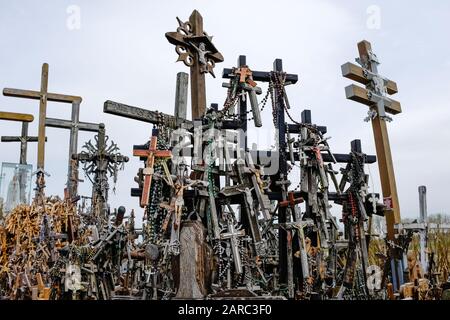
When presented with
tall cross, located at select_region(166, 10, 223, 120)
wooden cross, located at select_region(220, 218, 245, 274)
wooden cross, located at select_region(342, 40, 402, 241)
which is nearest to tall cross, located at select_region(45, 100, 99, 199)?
tall cross, located at select_region(166, 10, 223, 120)

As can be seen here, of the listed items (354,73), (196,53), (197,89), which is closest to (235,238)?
(197,89)

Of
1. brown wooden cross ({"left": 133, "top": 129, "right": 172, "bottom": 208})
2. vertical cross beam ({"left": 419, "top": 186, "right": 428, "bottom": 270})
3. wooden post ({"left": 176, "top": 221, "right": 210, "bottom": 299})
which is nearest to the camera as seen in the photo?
wooden post ({"left": 176, "top": 221, "right": 210, "bottom": 299})

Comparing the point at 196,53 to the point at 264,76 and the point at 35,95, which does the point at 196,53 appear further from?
the point at 35,95

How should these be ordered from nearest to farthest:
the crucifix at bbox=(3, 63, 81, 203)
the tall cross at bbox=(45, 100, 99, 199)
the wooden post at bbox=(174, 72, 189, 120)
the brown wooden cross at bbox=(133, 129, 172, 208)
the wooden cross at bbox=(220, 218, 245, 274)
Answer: the brown wooden cross at bbox=(133, 129, 172, 208) < the wooden cross at bbox=(220, 218, 245, 274) < the wooden post at bbox=(174, 72, 189, 120) < the crucifix at bbox=(3, 63, 81, 203) < the tall cross at bbox=(45, 100, 99, 199)

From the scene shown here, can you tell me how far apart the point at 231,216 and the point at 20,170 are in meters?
7.73

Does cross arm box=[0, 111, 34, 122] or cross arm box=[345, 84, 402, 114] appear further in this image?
cross arm box=[0, 111, 34, 122]

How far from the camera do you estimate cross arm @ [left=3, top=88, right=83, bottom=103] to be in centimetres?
1259

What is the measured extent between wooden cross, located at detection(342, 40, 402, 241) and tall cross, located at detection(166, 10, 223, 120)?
9.18ft

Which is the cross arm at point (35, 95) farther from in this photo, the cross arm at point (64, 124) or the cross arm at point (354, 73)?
the cross arm at point (354, 73)

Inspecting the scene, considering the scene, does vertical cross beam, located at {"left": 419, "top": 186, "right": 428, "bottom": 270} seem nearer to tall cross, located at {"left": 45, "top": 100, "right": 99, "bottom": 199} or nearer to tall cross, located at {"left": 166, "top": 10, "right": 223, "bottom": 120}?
tall cross, located at {"left": 166, "top": 10, "right": 223, "bottom": 120}

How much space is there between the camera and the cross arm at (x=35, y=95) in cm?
1259

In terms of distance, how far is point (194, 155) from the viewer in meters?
8.94

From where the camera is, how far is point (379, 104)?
404 inches

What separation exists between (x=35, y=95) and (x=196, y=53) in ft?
17.6
